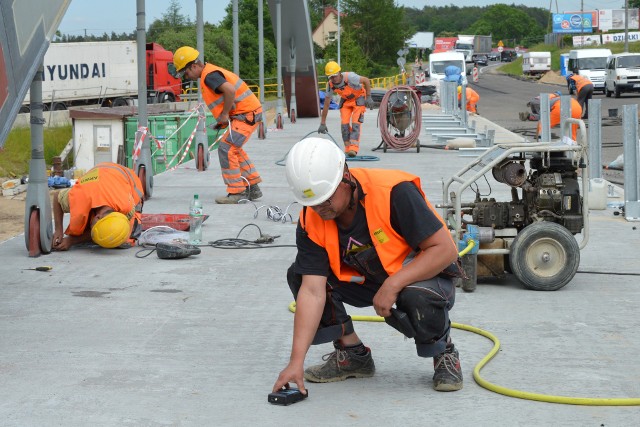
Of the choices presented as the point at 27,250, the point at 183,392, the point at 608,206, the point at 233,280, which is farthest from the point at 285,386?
the point at 608,206

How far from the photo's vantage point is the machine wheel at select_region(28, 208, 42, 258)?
9.66 meters

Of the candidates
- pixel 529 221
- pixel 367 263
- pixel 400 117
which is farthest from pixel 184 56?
pixel 400 117

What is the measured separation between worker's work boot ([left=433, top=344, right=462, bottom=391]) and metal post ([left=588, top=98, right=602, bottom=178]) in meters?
8.30

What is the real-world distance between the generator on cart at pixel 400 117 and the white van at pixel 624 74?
94.9 ft

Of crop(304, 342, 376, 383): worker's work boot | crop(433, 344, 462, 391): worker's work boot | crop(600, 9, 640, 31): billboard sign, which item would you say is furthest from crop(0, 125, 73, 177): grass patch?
crop(600, 9, 640, 31): billboard sign

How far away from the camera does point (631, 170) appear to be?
12.1 m

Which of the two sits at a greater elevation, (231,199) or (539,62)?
(539,62)

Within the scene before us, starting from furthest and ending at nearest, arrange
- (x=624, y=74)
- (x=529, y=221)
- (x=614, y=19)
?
1. (x=614, y=19)
2. (x=624, y=74)
3. (x=529, y=221)

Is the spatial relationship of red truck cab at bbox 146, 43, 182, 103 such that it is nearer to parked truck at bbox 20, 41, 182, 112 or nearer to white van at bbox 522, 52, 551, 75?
parked truck at bbox 20, 41, 182, 112

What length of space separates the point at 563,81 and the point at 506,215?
70.1 meters

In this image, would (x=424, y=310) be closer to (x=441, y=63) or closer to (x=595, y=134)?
(x=595, y=134)

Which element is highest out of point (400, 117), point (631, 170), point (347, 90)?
point (347, 90)

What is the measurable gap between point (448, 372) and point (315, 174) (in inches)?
49.0

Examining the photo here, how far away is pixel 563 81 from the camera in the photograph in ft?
250
